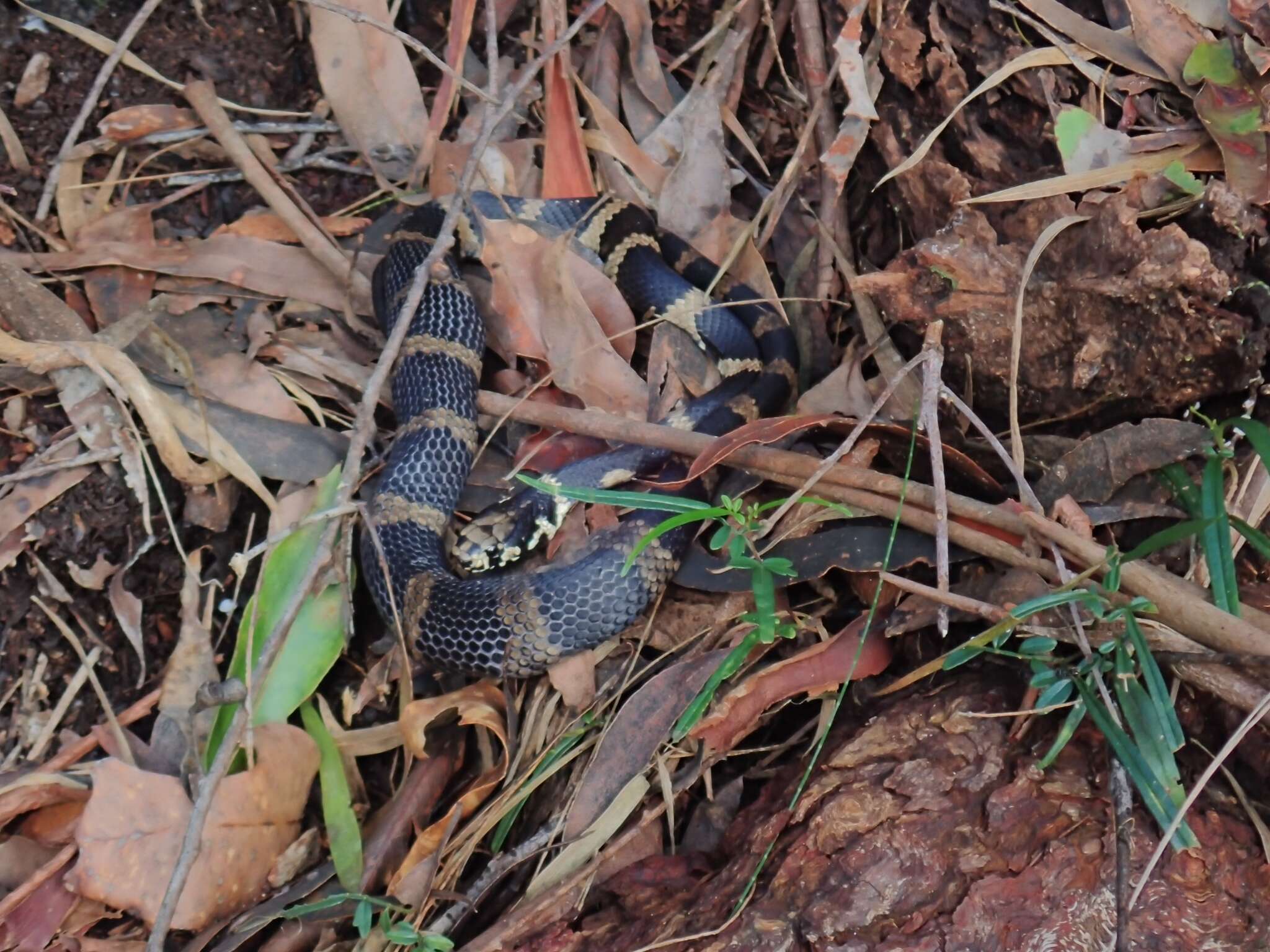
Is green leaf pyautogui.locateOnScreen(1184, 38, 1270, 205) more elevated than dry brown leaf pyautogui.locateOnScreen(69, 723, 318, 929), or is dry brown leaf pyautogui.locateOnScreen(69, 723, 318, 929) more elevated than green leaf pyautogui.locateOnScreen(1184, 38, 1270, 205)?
green leaf pyautogui.locateOnScreen(1184, 38, 1270, 205)

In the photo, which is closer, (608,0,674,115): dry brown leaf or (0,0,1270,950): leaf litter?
(0,0,1270,950): leaf litter

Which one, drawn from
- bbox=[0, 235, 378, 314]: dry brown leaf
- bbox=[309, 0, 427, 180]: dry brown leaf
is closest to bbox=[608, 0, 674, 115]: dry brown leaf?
bbox=[309, 0, 427, 180]: dry brown leaf

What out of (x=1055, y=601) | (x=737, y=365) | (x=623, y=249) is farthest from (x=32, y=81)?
(x=1055, y=601)

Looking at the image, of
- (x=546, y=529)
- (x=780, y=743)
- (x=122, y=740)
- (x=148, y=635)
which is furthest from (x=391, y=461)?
(x=780, y=743)

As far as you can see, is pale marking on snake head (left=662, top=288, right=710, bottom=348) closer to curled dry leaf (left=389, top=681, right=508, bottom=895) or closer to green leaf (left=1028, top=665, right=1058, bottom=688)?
curled dry leaf (left=389, top=681, right=508, bottom=895)

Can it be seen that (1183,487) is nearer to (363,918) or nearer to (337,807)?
(363,918)

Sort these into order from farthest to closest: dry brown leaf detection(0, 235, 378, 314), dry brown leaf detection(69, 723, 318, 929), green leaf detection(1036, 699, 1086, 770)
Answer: dry brown leaf detection(0, 235, 378, 314) < dry brown leaf detection(69, 723, 318, 929) < green leaf detection(1036, 699, 1086, 770)
